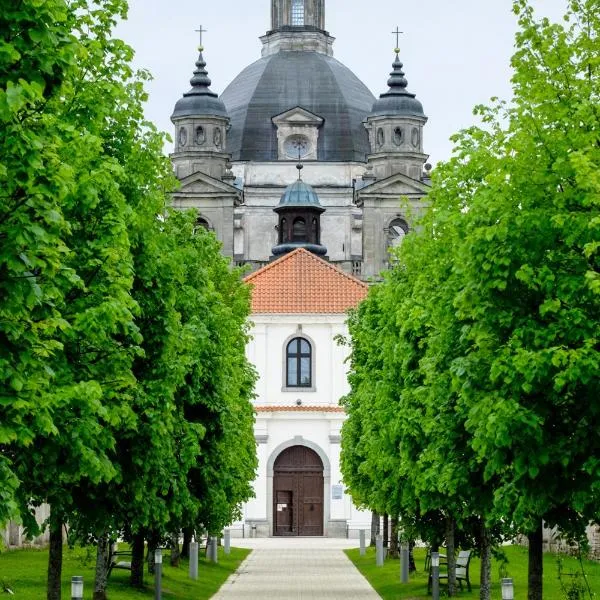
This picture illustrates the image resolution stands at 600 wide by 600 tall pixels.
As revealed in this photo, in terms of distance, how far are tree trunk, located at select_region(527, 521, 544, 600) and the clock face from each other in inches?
3548

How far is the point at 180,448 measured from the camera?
32.6 m

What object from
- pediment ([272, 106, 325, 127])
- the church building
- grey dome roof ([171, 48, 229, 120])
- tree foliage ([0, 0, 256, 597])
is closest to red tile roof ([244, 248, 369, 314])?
the church building

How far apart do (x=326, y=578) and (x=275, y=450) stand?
33.0 metres

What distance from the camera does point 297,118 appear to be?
115m

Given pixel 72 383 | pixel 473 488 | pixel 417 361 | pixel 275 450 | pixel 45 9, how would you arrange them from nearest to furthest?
pixel 45 9
pixel 72 383
pixel 473 488
pixel 417 361
pixel 275 450

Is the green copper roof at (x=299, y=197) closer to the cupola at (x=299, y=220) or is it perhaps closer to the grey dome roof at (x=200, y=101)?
the cupola at (x=299, y=220)

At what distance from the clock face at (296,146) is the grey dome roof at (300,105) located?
2.60 ft

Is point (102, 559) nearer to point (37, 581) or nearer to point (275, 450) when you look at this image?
point (37, 581)

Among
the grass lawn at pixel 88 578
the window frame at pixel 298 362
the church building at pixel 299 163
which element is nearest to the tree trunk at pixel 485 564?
the grass lawn at pixel 88 578

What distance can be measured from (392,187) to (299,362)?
2971 cm

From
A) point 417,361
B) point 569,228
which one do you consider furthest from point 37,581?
point 569,228

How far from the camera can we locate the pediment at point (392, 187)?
107 m

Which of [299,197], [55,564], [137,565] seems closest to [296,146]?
[299,197]

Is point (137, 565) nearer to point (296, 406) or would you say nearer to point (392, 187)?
point (296, 406)
